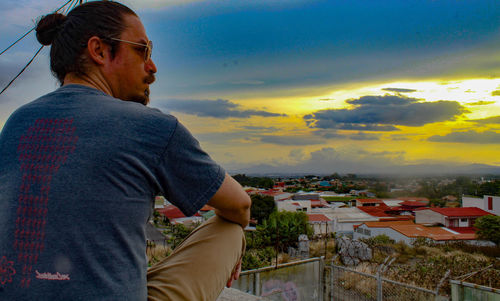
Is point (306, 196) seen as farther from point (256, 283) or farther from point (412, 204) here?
point (256, 283)

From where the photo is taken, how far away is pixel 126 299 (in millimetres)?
571

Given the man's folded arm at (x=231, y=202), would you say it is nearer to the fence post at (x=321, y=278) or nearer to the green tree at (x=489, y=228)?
the fence post at (x=321, y=278)

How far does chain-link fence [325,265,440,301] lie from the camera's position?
499 centimetres

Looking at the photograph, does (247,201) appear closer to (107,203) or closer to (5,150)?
(107,203)

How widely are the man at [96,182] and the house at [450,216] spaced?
950 inches

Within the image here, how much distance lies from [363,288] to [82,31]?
633cm

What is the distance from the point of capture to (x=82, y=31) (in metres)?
0.73

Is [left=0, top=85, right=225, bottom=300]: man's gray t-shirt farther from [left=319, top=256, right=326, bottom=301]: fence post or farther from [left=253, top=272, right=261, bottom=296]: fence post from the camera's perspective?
[left=319, top=256, right=326, bottom=301]: fence post

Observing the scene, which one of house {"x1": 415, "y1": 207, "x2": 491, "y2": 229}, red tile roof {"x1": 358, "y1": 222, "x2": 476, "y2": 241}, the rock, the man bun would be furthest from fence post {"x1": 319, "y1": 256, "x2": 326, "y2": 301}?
house {"x1": 415, "y1": 207, "x2": 491, "y2": 229}

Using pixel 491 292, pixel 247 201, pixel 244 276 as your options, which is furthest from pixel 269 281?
pixel 247 201

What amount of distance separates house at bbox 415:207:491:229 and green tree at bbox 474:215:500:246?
3.53 feet

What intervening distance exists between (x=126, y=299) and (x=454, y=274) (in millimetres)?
12333

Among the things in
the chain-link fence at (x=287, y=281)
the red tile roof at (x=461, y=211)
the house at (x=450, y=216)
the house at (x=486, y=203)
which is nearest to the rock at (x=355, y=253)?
the chain-link fence at (x=287, y=281)

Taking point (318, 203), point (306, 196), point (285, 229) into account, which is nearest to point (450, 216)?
point (318, 203)
